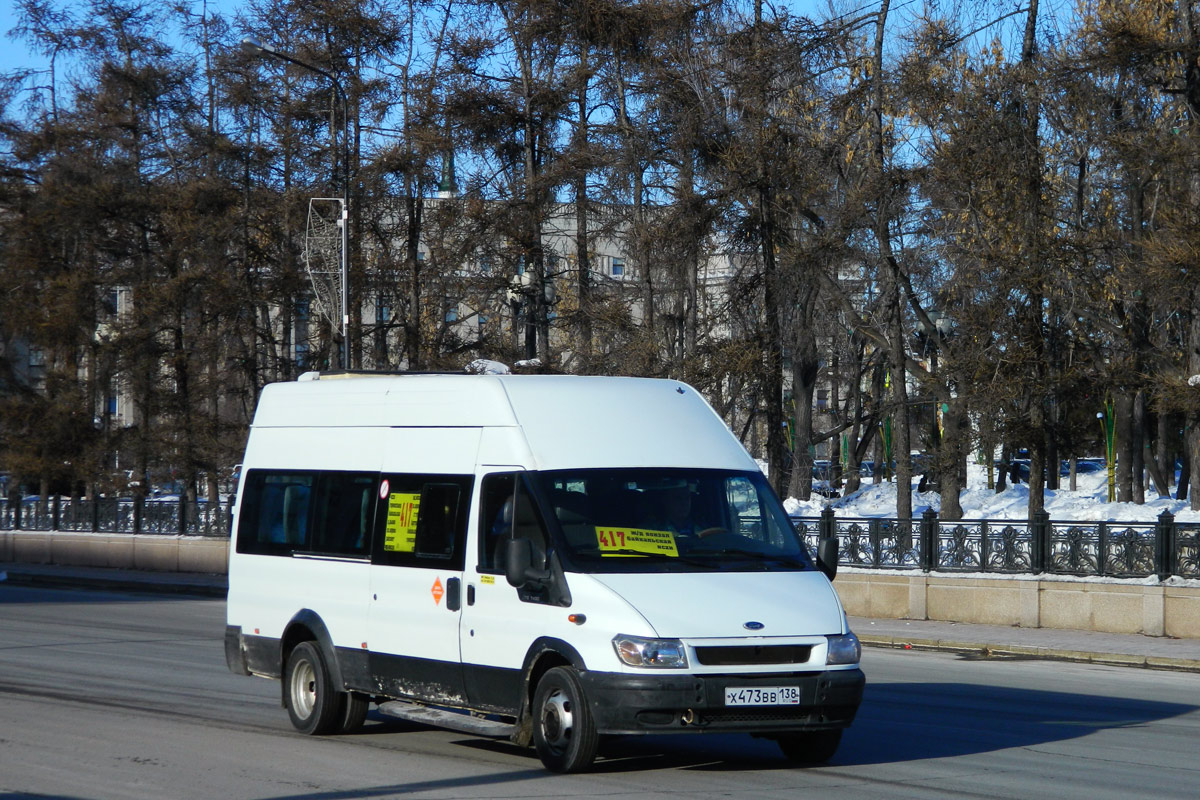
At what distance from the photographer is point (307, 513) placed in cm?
1111

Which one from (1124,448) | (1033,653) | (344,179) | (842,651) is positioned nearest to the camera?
(842,651)

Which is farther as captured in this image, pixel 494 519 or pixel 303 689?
pixel 303 689

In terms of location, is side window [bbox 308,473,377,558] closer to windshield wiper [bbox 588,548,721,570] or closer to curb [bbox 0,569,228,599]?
windshield wiper [bbox 588,548,721,570]

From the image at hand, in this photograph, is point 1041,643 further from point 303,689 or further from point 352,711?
Answer: point 303,689

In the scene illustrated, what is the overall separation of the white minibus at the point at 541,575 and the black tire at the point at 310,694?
2 centimetres

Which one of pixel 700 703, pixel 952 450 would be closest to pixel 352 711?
pixel 700 703

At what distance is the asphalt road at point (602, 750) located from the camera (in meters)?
8.46

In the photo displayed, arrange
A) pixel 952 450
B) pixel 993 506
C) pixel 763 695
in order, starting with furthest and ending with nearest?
pixel 993 506 → pixel 952 450 → pixel 763 695

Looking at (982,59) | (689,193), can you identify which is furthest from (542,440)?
(982,59)

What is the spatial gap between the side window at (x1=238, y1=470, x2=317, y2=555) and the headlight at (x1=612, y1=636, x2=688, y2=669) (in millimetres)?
3659

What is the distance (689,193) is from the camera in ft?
93.4

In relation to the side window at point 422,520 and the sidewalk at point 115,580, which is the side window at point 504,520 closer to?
the side window at point 422,520

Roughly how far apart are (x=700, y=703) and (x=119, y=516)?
99.7 ft

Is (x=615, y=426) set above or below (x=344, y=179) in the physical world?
below
